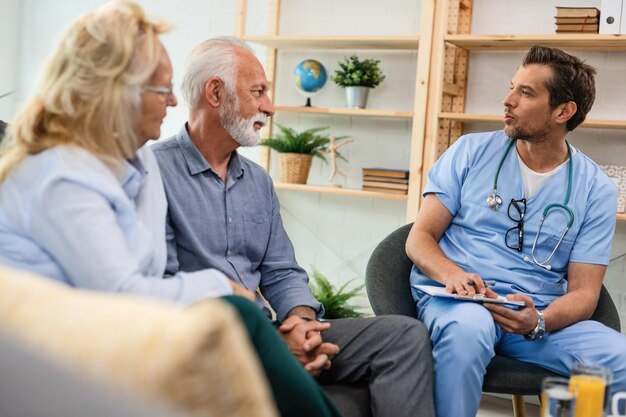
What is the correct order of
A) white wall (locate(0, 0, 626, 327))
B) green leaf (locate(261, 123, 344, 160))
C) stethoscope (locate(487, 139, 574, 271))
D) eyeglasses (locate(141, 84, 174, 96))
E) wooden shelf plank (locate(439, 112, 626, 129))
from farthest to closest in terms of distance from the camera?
green leaf (locate(261, 123, 344, 160)) < white wall (locate(0, 0, 626, 327)) < wooden shelf plank (locate(439, 112, 626, 129)) < stethoscope (locate(487, 139, 574, 271)) < eyeglasses (locate(141, 84, 174, 96))

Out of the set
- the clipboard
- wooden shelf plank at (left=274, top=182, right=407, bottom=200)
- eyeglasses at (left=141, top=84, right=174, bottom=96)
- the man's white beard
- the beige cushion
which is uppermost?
eyeglasses at (left=141, top=84, right=174, bottom=96)

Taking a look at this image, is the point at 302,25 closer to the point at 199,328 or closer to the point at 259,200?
the point at 259,200

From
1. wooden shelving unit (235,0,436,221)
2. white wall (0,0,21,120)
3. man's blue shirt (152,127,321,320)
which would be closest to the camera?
man's blue shirt (152,127,321,320)

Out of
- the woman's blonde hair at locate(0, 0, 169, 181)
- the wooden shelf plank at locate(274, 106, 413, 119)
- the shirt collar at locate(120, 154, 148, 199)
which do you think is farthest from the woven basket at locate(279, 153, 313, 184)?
the woman's blonde hair at locate(0, 0, 169, 181)

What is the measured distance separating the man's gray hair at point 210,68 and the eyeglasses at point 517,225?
3.06 ft

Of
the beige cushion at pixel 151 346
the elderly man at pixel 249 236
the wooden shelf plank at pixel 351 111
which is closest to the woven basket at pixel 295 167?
the wooden shelf plank at pixel 351 111

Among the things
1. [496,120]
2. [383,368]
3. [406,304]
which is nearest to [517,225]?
[406,304]

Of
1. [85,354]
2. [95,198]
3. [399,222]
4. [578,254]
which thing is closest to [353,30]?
[399,222]

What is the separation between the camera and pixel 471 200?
8.54 feet

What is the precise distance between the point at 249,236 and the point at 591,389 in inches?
38.8

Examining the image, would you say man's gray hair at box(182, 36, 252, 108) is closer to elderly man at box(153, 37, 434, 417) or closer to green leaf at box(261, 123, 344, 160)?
elderly man at box(153, 37, 434, 417)

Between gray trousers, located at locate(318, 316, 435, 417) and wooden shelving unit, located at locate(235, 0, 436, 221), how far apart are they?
5.80 feet

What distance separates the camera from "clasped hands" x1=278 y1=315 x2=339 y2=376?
1967 mm

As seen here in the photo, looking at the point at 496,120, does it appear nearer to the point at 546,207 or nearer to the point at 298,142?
the point at 298,142
